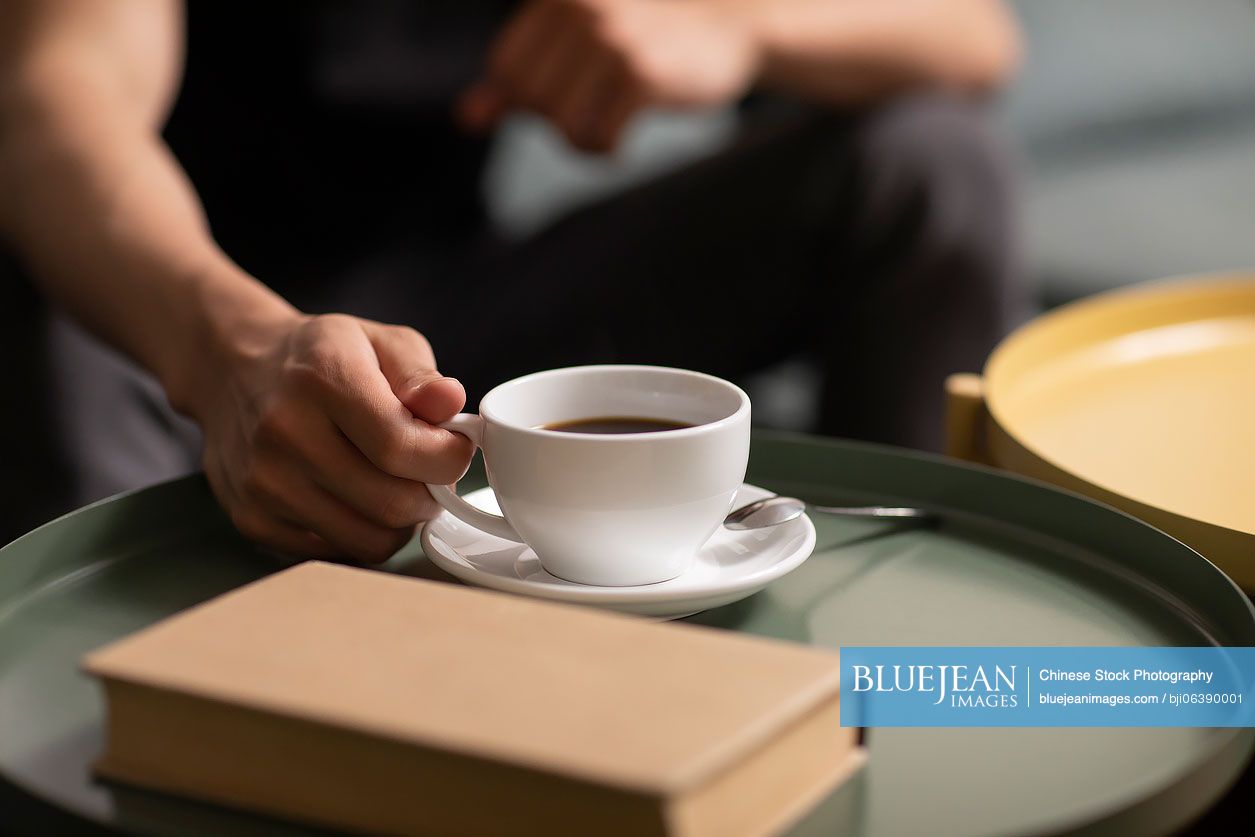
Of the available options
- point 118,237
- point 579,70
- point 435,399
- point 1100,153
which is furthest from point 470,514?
point 1100,153

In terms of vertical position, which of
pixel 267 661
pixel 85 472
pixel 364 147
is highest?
pixel 364 147

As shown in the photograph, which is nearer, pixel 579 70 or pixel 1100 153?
pixel 579 70

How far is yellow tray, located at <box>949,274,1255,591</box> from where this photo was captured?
0.67 m

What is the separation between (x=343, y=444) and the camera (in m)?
0.59

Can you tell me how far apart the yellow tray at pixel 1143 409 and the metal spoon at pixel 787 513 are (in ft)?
0.29

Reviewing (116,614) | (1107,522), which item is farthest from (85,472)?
(1107,522)

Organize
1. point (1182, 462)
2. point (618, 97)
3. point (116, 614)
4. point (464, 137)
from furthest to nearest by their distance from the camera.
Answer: point (464, 137), point (618, 97), point (1182, 462), point (116, 614)

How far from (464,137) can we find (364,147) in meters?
0.13

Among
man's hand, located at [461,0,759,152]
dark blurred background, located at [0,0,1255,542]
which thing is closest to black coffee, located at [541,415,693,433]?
man's hand, located at [461,0,759,152]

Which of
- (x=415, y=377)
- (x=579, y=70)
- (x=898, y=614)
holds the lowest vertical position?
(x=898, y=614)

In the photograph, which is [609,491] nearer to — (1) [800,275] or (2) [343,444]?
(2) [343,444]

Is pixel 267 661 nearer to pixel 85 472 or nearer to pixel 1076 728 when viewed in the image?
pixel 1076 728

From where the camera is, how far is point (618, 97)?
1161mm

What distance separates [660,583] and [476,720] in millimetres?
205
